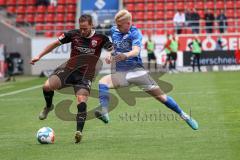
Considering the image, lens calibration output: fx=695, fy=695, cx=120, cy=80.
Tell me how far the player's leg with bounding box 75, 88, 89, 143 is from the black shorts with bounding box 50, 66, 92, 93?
11 cm

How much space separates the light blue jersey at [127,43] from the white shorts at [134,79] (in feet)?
0.32

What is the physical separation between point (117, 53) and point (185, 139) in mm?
1721

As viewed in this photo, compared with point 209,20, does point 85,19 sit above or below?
above

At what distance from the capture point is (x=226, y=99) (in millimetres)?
17844

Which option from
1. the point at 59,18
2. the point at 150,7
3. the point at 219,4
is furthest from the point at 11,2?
the point at 219,4

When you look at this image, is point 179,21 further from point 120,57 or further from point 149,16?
point 120,57

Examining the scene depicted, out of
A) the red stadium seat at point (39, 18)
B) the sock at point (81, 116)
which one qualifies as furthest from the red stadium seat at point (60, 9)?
the sock at point (81, 116)

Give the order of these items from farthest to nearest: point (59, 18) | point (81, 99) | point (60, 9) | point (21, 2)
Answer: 1. point (21, 2)
2. point (60, 9)
3. point (59, 18)
4. point (81, 99)

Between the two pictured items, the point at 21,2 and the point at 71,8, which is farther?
the point at 21,2

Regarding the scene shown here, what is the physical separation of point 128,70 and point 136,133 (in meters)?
1.07

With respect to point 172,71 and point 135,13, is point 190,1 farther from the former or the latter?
point 172,71

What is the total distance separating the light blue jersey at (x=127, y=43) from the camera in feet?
35.8

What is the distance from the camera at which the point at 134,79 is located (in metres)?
11.4

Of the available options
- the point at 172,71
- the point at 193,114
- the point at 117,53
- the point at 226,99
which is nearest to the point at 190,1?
the point at 172,71
